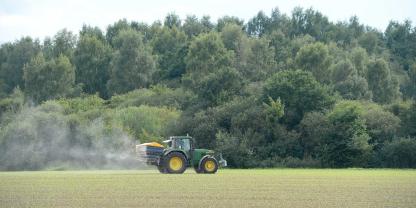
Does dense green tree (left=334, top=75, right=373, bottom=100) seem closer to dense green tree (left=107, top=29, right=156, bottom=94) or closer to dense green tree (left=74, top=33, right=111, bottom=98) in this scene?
dense green tree (left=107, top=29, right=156, bottom=94)

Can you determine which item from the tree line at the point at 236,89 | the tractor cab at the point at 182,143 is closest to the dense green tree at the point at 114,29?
the tree line at the point at 236,89

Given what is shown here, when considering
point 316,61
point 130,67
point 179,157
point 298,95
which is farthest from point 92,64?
point 179,157

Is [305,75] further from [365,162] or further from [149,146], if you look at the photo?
[149,146]

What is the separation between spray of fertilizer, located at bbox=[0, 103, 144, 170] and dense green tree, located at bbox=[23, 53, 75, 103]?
4349 centimetres

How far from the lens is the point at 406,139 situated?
5700 centimetres

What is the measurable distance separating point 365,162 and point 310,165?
12.2 ft

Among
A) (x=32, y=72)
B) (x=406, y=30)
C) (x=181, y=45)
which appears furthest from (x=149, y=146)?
(x=406, y=30)

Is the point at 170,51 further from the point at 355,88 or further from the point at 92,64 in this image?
the point at 355,88

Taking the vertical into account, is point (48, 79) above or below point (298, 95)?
above

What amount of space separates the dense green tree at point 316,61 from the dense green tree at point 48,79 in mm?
32888

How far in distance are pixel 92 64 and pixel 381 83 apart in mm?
41476

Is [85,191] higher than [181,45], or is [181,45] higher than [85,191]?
[181,45]

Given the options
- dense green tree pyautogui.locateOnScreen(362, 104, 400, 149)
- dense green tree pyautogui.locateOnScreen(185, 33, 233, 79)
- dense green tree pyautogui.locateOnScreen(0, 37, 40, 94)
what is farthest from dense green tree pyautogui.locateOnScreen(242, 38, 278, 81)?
dense green tree pyautogui.locateOnScreen(362, 104, 400, 149)

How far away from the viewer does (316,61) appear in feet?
314
